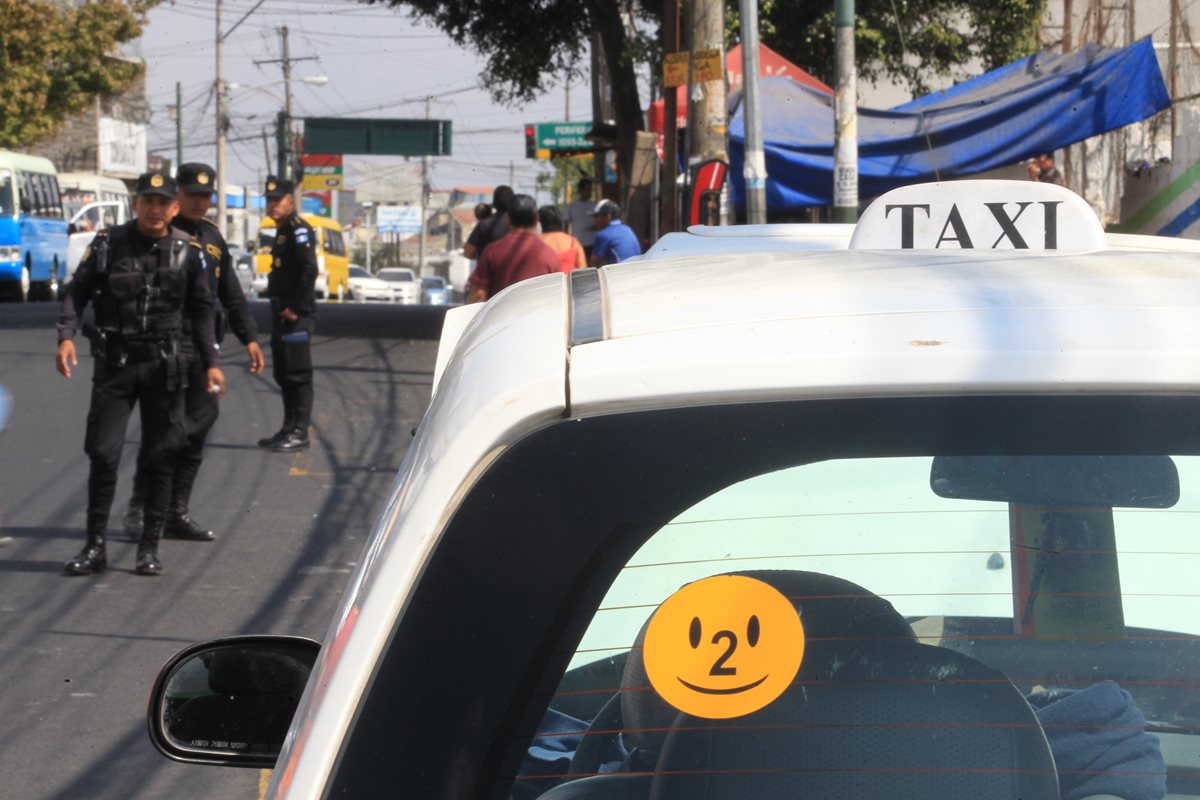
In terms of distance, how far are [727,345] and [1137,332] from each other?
35 centimetres

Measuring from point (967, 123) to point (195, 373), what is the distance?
7272mm

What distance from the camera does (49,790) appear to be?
4.57 metres

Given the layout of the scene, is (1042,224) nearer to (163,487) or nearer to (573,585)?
(573,585)

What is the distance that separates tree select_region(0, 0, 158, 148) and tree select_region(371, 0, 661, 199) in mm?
11112

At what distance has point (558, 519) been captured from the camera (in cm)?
130

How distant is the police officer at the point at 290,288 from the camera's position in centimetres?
1006

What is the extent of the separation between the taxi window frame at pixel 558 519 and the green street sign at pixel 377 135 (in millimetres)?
48453

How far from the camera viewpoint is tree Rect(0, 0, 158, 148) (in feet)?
101

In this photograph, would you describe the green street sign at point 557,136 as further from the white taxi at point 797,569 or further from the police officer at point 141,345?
the white taxi at point 797,569

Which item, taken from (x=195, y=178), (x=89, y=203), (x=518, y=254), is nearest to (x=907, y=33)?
(x=518, y=254)

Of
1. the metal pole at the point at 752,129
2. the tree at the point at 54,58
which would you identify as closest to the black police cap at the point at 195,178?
the metal pole at the point at 752,129

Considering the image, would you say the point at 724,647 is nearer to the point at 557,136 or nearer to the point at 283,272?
the point at 283,272

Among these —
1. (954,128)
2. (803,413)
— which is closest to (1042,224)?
(803,413)

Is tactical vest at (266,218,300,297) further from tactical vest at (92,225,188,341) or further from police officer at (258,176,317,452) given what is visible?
tactical vest at (92,225,188,341)
